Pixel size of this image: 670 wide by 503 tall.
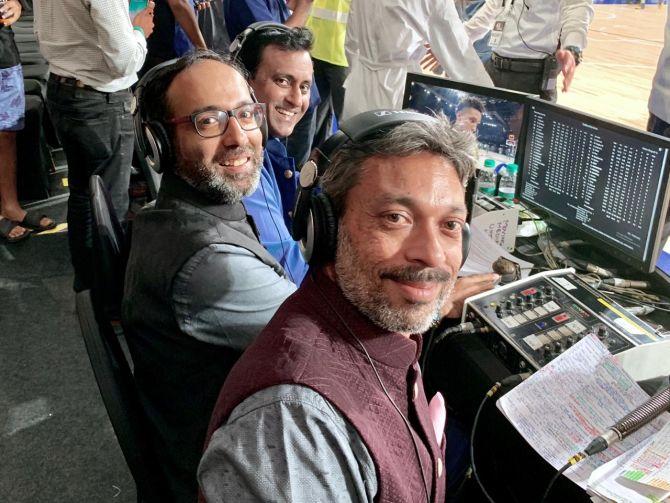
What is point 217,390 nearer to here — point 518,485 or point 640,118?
point 518,485

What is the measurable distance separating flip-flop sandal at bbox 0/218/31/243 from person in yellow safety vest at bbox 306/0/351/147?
1711 millimetres

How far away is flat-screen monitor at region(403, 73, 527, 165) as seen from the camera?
6.37 feet

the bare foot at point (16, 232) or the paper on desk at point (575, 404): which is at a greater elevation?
the paper on desk at point (575, 404)

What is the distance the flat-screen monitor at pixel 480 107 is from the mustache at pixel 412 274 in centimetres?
116

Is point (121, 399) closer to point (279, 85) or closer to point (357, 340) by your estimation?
point (357, 340)

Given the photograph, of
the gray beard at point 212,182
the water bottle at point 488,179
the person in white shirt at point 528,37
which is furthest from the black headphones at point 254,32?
the person in white shirt at point 528,37

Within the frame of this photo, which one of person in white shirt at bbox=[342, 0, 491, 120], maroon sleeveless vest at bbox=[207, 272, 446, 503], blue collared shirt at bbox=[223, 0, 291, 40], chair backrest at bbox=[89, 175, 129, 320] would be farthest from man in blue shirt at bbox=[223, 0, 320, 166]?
maroon sleeveless vest at bbox=[207, 272, 446, 503]

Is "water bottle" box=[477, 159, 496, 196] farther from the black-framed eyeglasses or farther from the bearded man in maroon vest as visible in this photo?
the bearded man in maroon vest

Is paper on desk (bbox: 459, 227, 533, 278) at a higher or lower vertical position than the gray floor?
higher

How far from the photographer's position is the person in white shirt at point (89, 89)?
2.18m

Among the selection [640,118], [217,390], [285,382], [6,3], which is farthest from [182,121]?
[640,118]

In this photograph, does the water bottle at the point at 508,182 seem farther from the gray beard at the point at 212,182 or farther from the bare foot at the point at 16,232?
the bare foot at the point at 16,232

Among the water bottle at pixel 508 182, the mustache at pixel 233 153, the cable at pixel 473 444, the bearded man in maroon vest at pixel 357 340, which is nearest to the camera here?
the bearded man in maroon vest at pixel 357 340

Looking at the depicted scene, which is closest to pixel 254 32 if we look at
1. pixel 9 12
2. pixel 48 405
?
pixel 48 405
